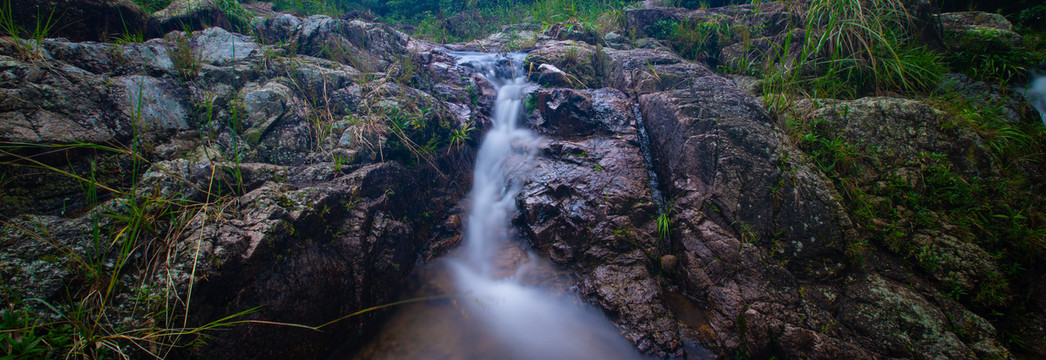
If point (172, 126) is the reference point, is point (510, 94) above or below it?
below

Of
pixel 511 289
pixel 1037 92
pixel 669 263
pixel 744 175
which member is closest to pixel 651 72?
pixel 744 175

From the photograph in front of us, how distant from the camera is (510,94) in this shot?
5.85 m

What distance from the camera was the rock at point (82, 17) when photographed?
339 centimetres

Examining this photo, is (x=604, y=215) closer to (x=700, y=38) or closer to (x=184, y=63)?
(x=700, y=38)

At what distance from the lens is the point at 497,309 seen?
3.25 metres

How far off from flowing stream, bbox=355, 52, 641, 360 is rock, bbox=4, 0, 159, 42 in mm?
4788

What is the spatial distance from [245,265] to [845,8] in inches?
283

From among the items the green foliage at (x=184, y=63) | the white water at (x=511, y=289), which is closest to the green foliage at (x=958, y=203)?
the white water at (x=511, y=289)

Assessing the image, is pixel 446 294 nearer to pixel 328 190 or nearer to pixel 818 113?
pixel 328 190

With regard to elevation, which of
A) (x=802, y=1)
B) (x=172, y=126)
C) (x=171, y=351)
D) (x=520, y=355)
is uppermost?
(x=802, y=1)

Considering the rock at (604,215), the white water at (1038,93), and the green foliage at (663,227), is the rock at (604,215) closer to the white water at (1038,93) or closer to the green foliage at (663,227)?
the green foliage at (663,227)

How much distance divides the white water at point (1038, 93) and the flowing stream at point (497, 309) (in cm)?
528

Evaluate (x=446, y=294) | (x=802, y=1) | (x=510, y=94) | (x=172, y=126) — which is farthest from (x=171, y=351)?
(x=802, y=1)

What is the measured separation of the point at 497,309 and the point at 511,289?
29 cm
